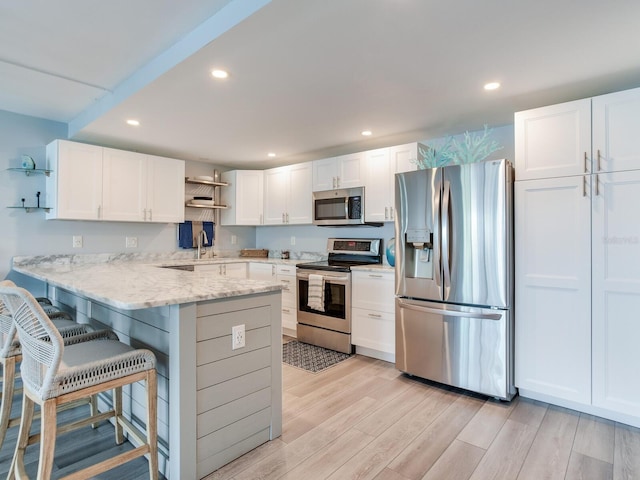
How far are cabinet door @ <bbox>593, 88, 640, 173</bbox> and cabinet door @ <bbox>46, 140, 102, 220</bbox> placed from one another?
436 cm

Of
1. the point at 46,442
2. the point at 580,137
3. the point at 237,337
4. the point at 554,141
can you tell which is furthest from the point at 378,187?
the point at 46,442

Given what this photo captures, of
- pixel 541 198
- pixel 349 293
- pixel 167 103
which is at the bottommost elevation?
pixel 349 293

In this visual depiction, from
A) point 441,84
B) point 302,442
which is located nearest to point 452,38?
point 441,84

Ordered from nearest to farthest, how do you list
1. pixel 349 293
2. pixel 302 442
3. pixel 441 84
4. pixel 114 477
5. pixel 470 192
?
pixel 114 477
pixel 302 442
pixel 441 84
pixel 470 192
pixel 349 293

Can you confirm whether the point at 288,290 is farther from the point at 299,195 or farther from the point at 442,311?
the point at 442,311

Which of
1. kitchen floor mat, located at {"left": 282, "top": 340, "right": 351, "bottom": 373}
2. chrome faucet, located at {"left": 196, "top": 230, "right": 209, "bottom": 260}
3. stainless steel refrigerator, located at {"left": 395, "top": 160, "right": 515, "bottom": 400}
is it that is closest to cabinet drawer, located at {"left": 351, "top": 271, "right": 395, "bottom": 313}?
stainless steel refrigerator, located at {"left": 395, "top": 160, "right": 515, "bottom": 400}

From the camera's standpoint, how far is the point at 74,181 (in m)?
3.49

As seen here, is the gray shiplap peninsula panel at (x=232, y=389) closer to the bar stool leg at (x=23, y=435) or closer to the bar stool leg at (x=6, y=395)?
the bar stool leg at (x=23, y=435)

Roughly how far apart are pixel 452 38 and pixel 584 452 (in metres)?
2.37

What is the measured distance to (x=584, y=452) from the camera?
1.92m

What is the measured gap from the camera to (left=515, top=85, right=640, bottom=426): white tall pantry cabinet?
2164 millimetres

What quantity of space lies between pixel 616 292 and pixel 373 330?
1884mm

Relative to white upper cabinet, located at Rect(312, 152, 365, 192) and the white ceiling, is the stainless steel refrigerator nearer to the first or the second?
the white ceiling

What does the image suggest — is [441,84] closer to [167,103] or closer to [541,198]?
[541,198]
